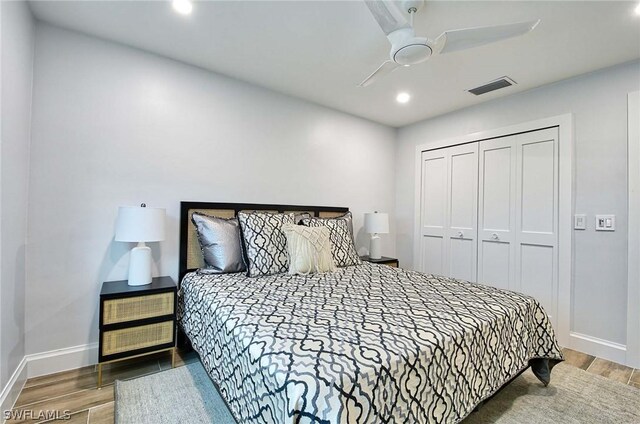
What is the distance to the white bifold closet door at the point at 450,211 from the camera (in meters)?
3.56

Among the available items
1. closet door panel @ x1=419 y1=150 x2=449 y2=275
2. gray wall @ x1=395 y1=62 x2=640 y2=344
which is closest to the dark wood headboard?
closet door panel @ x1=419 y1=150 x2=449 y2=275

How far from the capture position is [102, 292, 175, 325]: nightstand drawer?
1.98 m

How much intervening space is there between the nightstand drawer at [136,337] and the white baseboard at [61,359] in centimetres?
48

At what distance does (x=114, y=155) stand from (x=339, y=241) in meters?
2.09

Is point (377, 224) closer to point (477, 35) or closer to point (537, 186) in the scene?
point (537, 186)

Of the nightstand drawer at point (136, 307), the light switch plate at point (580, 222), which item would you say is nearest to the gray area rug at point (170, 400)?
the nightstand drawer at point (136, 307)

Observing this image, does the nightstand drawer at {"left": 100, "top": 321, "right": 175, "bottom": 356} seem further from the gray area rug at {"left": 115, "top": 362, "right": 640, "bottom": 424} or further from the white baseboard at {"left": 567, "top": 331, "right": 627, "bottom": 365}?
the white baseboard at {"left": 567, "top": 331, "right": 627, "bottom": 365}

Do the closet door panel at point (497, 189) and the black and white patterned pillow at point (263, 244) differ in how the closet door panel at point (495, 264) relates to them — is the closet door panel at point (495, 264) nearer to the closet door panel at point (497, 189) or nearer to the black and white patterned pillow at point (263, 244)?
the closet door panel at point (497, 189)

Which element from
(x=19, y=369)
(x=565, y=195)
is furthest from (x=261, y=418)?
(x=565, y=195)

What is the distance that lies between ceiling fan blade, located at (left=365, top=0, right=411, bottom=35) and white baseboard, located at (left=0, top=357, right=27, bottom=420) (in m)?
2.88

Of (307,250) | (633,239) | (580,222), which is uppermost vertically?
(580,222)

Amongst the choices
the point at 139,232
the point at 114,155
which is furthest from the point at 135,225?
the point at 114,155

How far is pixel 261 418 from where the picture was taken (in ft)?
3.64

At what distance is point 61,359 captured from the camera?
216 centimetres
